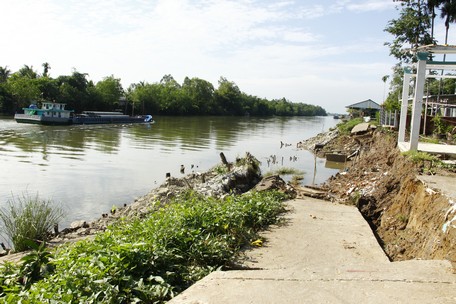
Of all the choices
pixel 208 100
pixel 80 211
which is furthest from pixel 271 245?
pixel 208 100

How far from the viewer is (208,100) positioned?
102 m

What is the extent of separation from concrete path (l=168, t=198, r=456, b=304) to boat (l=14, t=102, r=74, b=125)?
148ft

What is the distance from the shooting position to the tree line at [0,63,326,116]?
5868cm

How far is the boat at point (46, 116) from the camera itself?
45.2m

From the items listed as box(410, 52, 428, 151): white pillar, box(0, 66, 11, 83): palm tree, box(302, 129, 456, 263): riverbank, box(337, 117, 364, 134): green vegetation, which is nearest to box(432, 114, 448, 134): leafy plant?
box(302, 129, 456, 263): riverbank

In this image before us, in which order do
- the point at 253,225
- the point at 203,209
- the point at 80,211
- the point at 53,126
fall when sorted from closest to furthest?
the point at 203,209 < the point at 253,225 < the point at 80,211 < the point at 53,126

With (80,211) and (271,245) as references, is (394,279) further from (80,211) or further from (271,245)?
(80,211)

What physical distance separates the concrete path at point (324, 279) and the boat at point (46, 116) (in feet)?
148

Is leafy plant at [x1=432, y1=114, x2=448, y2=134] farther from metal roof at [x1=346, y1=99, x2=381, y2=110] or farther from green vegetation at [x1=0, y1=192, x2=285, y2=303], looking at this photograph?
metal roof at [x1=346, y1=99, x2=381, y2=110]

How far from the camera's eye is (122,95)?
3110 inches

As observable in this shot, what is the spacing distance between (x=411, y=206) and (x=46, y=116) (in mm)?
45571

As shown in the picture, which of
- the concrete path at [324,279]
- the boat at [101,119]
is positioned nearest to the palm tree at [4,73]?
the boat at [101,119]

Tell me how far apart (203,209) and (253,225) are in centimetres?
102

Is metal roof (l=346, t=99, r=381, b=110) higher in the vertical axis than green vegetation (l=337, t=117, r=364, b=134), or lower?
higher
